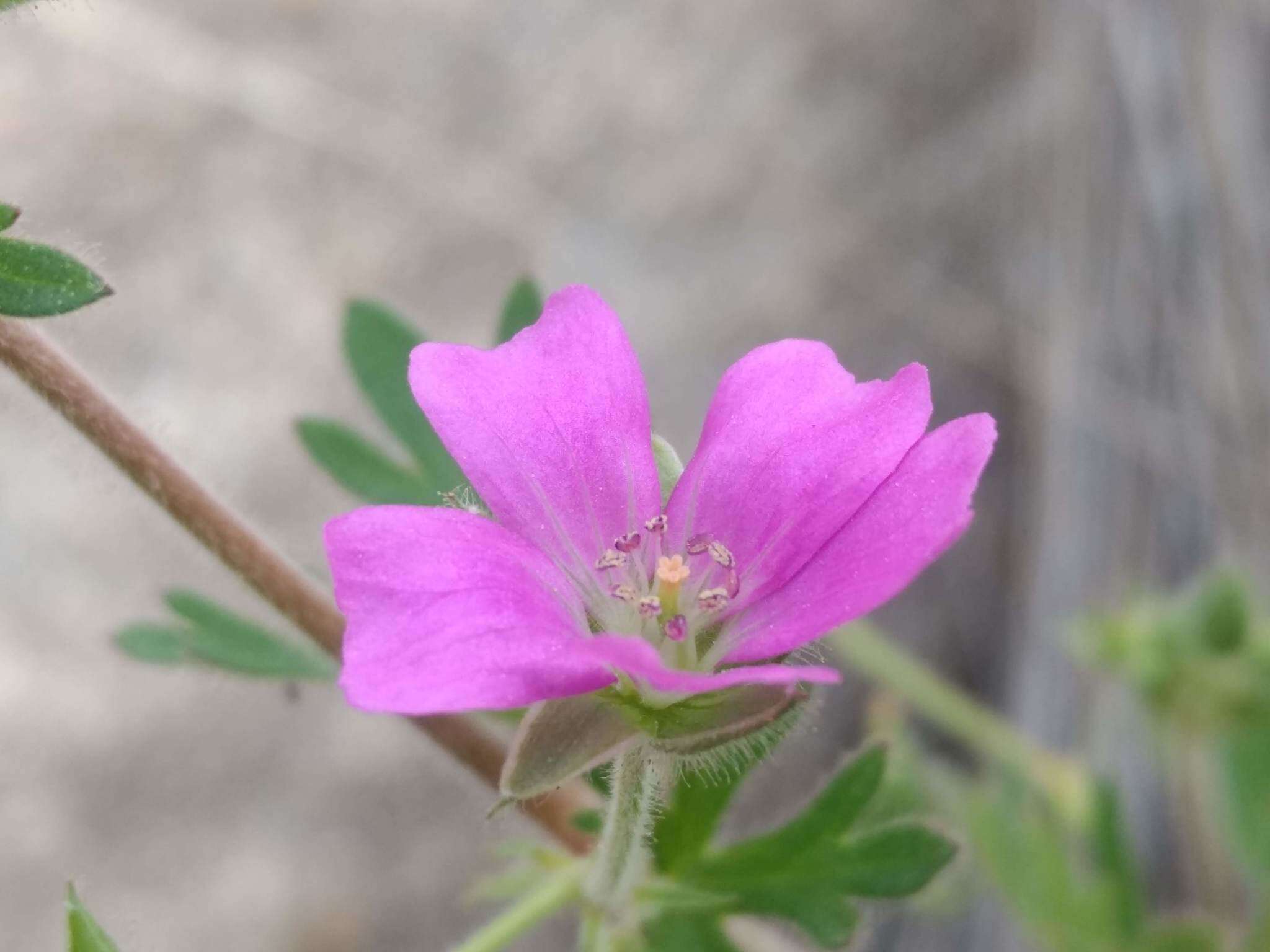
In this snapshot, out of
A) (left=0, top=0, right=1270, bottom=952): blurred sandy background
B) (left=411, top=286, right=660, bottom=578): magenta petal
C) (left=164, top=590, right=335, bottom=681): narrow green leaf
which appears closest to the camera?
(left=411, top=286, right=660, bottom=578): magenta petal

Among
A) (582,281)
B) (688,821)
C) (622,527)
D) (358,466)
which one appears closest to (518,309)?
(358,466)

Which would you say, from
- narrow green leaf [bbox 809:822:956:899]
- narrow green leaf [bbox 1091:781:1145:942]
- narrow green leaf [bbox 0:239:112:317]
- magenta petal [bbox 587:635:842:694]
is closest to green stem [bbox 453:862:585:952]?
narrow green leaf [bbox 809:822:956:899]

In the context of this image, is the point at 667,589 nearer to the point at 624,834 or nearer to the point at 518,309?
the point at 624,834

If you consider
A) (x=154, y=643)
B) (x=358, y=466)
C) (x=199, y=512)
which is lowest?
(x=154, y=643)

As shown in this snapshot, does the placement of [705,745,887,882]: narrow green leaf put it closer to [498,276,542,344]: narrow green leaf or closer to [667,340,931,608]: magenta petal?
[667,340,931,608]: magenta petal

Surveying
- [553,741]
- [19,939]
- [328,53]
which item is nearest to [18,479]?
[19,939]

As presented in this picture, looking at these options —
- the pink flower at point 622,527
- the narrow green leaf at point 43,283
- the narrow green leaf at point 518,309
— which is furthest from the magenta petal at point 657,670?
the narrow green leaf at point 518,309

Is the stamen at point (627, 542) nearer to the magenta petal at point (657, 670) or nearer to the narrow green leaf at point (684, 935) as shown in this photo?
the magenta petal at point (657, 670)
